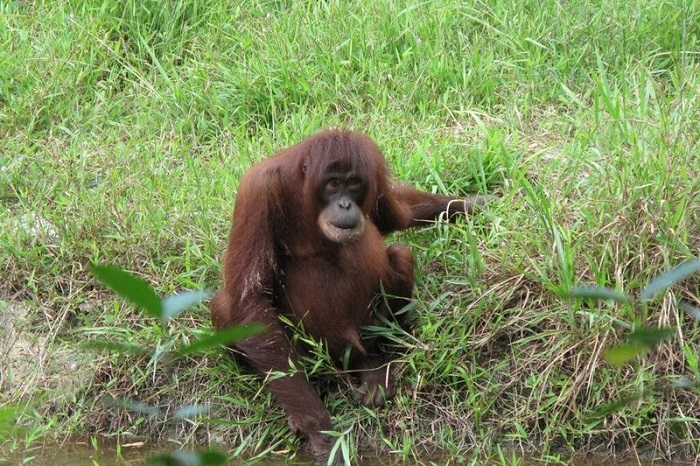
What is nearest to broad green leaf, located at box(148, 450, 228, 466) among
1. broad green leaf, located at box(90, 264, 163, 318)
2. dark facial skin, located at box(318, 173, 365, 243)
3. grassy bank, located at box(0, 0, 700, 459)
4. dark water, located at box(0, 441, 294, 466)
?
broad green leaf, located at box(90, 264, 163, 318)

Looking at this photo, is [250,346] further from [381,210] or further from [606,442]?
[606,442]

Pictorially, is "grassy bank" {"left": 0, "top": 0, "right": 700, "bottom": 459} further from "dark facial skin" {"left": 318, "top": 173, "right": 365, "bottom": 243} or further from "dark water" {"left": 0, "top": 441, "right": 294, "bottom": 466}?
"dark facial skin" {"left": 318, "top": 173, "right": 365, "bottom": 243}

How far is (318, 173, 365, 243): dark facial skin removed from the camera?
358cm

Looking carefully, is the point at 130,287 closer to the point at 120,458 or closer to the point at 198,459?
the point at 198,459

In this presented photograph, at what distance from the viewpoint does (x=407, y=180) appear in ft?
14.8

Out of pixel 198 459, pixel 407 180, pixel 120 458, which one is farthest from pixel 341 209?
pixel 198 459

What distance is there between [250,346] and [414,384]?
0.59m

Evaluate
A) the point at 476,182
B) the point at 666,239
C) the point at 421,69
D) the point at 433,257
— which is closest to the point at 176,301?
the point at 666,239

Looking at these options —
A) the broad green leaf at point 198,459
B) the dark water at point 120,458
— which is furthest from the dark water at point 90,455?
the broad green leaf at point 198,459

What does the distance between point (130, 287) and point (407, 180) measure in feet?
12.1

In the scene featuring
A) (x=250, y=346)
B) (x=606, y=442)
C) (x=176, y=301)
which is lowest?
(x=606, y=442)

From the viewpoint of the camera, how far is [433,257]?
163 inches

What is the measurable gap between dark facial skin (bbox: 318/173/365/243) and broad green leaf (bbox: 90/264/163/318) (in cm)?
271

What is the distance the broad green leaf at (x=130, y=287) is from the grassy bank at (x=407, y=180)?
244cm
